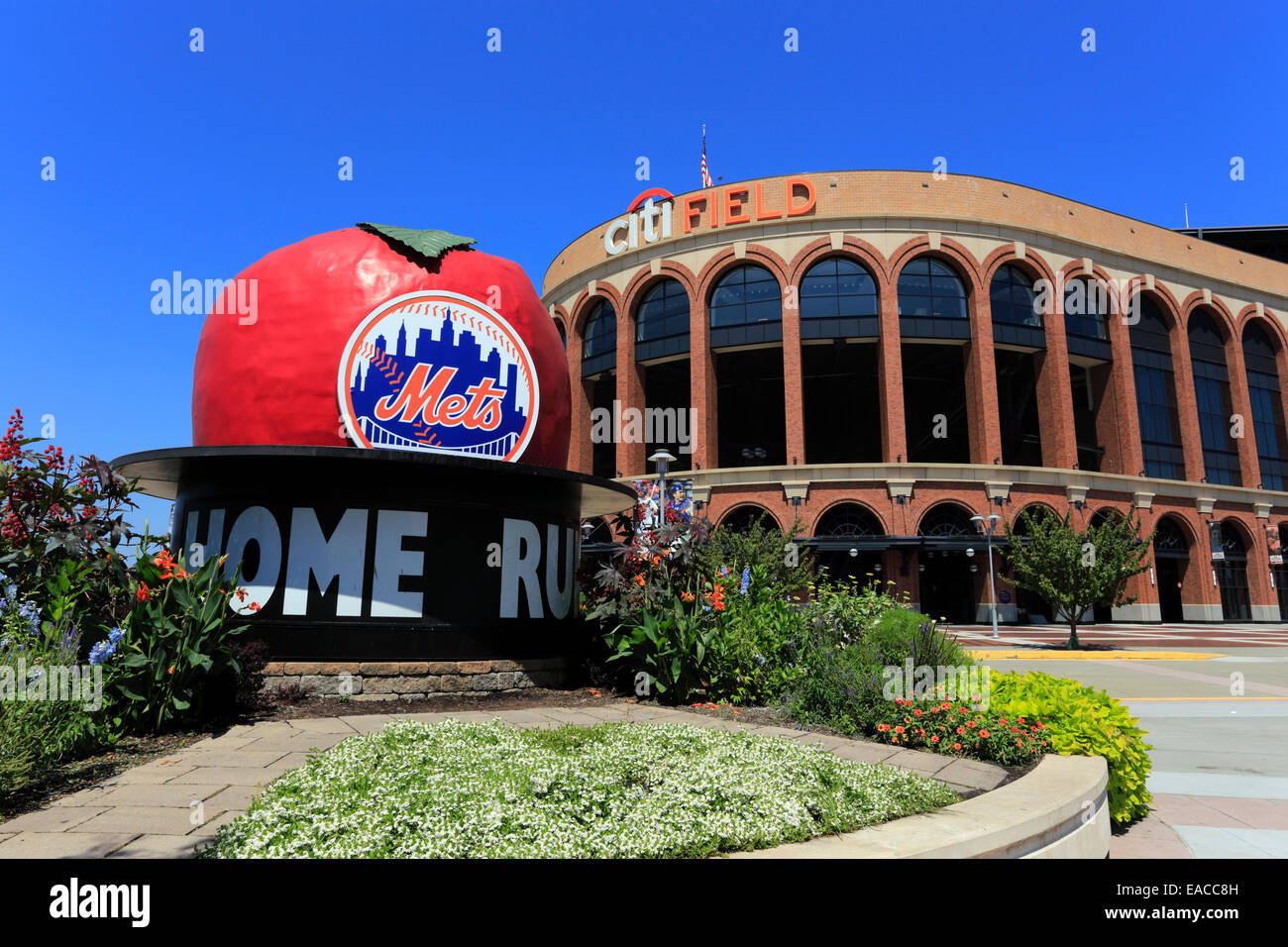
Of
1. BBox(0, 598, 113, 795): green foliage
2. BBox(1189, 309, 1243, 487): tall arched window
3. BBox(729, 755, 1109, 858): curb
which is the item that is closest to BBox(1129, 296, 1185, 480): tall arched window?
BBox(1189, 309, 1243, 487): tall arched window

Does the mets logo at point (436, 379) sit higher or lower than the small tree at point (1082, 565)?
higher

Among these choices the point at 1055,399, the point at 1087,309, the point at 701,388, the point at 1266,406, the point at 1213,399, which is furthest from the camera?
the point at 1266,406

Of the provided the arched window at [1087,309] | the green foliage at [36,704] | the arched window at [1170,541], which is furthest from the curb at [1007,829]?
the arched window at [1170,541]

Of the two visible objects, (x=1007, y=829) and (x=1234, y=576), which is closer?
(x=1007, y=829)

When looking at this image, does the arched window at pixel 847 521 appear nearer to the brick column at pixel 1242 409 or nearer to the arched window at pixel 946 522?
the arched window at pixel 946 522

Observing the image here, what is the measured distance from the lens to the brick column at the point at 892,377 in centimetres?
3519

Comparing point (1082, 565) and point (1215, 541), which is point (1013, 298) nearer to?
point (1215, 541)

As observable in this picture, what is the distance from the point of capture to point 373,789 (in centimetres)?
419

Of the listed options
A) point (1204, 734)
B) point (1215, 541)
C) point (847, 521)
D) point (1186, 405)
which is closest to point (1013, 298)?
point (1186, 405)

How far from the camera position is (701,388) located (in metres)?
37.4

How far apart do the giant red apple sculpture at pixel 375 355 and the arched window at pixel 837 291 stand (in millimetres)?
28932

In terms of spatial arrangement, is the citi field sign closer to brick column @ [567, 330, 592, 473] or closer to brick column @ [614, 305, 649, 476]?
brick column @ [614, 305, 649, 476]

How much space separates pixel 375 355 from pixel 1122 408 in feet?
136

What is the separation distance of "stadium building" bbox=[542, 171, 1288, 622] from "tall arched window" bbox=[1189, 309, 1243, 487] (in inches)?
5.6
